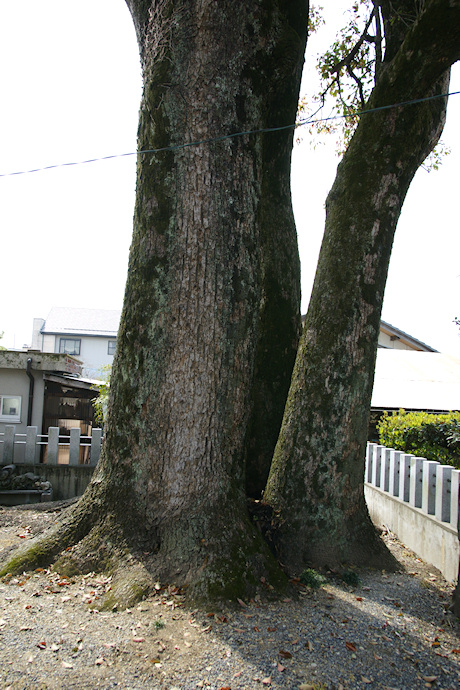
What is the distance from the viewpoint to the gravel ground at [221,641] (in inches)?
122

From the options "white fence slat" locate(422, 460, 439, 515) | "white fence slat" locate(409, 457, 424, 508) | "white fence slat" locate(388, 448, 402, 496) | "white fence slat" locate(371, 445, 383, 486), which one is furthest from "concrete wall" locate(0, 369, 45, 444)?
"white fence slat" locate(422, 460, 439, 515)

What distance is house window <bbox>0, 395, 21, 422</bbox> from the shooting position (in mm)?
13812

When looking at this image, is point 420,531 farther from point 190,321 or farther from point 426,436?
point 190,321

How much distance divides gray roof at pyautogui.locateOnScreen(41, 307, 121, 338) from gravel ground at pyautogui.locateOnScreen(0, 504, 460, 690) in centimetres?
3751

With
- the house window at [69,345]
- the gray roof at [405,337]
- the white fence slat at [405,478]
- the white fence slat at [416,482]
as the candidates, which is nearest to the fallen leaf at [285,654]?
the white fence slat at [416,482]

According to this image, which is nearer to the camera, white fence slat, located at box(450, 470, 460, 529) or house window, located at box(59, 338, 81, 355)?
A: white fence slat, located at box(450, 470, 460, 529)

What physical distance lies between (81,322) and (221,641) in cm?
4153

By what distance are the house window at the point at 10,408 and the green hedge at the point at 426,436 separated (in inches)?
386

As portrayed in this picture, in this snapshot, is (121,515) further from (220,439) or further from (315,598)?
(315,598)

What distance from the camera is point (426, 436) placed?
9.09 meters

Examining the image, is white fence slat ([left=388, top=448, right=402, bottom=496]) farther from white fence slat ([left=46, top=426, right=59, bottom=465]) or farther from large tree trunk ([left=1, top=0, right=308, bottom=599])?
white fence slat ([left=46, top=426, right=59, bottom=465])

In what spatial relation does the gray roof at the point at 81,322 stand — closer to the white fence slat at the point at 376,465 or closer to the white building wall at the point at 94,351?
the white building wall at the point at 94,351

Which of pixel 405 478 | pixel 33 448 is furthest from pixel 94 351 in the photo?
pixel 405 478

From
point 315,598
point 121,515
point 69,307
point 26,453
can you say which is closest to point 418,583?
point 315,598
